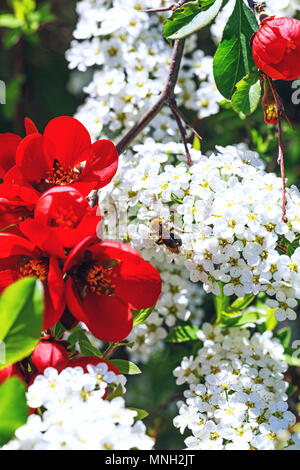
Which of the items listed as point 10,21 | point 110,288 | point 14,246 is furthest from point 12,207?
point 10,21

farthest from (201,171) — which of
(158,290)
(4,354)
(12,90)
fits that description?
(12,90)

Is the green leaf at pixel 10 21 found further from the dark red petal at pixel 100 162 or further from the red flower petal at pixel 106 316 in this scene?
the red flower petal at pixel 106 316

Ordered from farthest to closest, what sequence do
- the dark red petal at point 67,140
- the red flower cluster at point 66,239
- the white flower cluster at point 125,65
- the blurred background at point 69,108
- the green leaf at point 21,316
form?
the blurred background at point 69,108 → the white flower cluster at point 125,65 → the dark red petal at point 67,140 → the red flower cluster at point 66,239 → the green leaf at point 21,316

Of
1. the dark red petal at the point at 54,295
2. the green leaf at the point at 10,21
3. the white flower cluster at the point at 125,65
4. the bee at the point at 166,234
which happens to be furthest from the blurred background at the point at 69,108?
the dark red petal at the point at 54,295

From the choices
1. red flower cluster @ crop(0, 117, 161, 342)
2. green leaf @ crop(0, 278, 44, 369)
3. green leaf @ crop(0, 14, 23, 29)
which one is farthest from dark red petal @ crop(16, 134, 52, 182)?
green leaf @ crop(0, 14, 23, 29)

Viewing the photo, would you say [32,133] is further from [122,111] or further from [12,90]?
[12,90]

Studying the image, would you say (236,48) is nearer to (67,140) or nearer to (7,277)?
(67,140)
